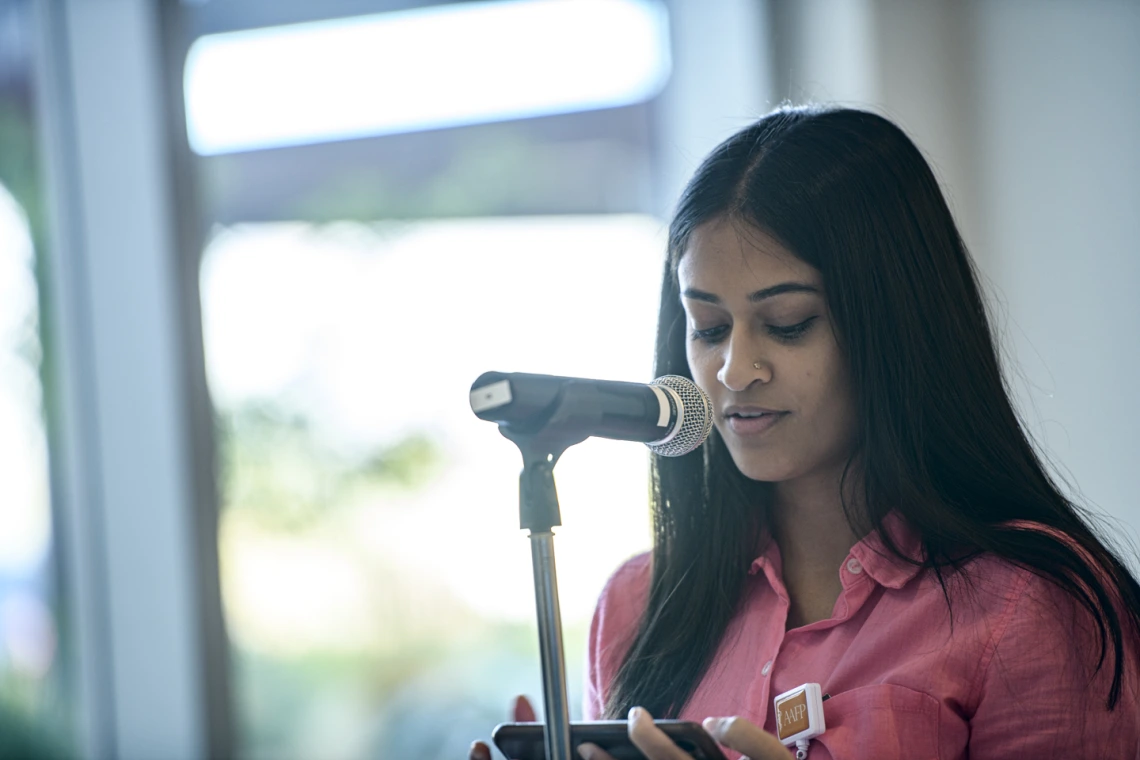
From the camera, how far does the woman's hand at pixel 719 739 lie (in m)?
1.08

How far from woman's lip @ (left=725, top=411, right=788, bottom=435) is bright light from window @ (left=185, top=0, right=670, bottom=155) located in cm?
185

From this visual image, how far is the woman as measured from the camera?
1256 mm

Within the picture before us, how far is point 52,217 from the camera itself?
2.99 m

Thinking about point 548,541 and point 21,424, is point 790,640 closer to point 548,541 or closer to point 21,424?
point 548,541

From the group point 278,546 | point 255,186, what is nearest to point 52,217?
point 255,186

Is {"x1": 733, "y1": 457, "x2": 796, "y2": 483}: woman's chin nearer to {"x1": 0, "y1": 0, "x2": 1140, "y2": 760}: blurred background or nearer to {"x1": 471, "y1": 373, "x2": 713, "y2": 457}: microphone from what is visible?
{"x1": 471, "y1": 373, "x2": 713, "y2": 457}: microphone

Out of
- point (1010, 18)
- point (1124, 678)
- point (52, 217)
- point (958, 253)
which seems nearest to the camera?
point (1124, 678)

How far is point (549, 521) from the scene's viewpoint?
1087 mm

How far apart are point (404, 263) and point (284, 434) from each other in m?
0.60

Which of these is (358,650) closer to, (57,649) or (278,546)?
(278,546)

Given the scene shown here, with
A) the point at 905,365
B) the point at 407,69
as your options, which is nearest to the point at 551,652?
the point at 905,365

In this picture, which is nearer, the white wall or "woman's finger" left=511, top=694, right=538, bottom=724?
"woman's finger" left=511, top=694, right=538, bottom=724

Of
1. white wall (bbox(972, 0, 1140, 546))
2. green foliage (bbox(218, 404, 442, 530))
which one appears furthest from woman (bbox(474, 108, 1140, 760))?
green foliage (bbox(218, 404, 442, 530))

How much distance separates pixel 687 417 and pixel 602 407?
0.44 ft
